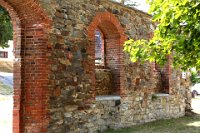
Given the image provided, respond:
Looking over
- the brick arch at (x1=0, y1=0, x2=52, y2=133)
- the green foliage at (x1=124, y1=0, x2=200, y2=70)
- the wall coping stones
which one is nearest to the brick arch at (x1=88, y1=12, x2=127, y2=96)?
the wall coping stones

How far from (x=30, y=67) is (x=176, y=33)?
3514 mm

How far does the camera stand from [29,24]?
7379 millimetres

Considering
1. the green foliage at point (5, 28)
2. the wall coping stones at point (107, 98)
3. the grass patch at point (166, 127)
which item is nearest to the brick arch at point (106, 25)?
the wall coping stones at point (107, 98)

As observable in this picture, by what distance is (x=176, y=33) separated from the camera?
5.08m

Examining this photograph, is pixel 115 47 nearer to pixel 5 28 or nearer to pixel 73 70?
pixel 73 70

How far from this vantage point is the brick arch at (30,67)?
719 cm

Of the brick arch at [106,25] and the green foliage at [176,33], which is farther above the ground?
the brick arch at [106,25]

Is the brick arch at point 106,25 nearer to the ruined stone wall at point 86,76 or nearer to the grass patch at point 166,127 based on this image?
the ruined stone wall at point 86,76

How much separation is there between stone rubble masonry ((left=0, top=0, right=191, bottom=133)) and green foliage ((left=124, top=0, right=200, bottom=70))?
2.31 metres

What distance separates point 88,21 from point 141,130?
11.0ft

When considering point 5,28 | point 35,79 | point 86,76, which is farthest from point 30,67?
point 5,28

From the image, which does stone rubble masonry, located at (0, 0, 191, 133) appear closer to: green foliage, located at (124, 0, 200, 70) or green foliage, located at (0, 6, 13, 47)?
green foliage, located at (124, 0, 200, 70)

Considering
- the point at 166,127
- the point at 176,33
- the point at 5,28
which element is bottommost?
the point at 166,127

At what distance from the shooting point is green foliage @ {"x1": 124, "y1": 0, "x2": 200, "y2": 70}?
4.57 m
